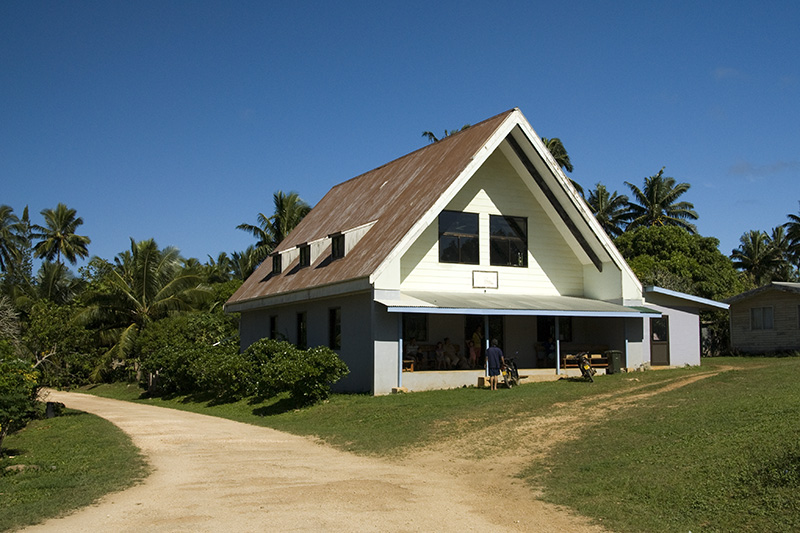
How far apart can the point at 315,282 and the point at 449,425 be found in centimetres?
980

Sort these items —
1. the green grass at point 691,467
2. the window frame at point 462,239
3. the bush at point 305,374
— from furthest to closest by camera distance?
the window frame at point 462,239 < the bush at point 305,374 < the green grass at point 691,467

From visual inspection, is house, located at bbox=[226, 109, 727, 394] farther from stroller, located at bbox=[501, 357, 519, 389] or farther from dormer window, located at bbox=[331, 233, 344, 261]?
stroller, located at bbox=[501, 357, 519, 389]

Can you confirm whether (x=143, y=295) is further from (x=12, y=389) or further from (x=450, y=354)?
(x=12, y=389)

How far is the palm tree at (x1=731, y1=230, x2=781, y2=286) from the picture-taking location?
215 ft

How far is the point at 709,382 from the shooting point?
17688mm

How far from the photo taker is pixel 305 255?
2772 centimetres

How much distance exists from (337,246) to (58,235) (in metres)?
50.7

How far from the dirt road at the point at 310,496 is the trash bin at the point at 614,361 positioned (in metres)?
12.1

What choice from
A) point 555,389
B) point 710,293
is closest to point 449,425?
point 555,389

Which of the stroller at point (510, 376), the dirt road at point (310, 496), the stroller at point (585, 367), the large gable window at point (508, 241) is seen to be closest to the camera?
the dirt road at point (310, 496)

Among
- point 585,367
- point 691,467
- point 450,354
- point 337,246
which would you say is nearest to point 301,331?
point 337,246

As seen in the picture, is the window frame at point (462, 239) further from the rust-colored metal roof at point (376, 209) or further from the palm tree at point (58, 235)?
the palm tree at point (58, 235)

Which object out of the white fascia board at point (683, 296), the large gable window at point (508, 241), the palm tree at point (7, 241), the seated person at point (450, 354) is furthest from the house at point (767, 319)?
the palm tree at point (7, 241)

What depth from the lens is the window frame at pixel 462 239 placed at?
24109 millimetres
